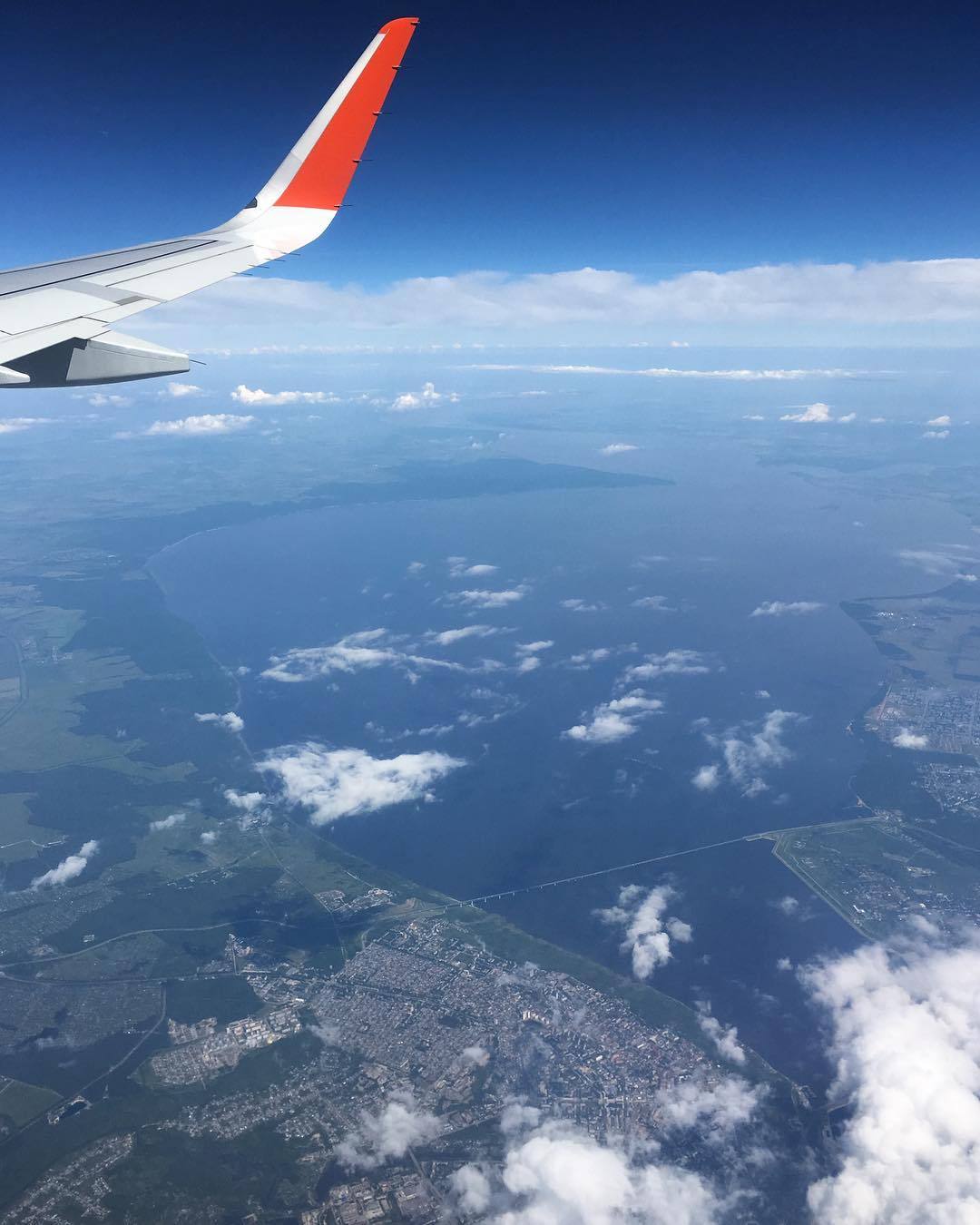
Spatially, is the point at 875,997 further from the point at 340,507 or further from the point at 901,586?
the point at 340,507

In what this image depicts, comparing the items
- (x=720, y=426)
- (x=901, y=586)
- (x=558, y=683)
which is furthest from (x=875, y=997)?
(x=720, y=426)

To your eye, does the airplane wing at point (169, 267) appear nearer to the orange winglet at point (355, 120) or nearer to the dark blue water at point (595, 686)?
the orange winglet at point (355, 120)

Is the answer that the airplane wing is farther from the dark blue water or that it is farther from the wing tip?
the dark blue water

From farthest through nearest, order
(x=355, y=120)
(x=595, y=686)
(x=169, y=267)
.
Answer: (x=595, y=686), (x=169, y=267), (x=355, y=120)

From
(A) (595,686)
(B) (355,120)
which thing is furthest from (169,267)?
(A) (595,686)

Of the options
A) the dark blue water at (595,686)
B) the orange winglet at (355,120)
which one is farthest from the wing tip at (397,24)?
the dark blue water at (595,686)

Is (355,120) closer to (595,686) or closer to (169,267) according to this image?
(169,267)
